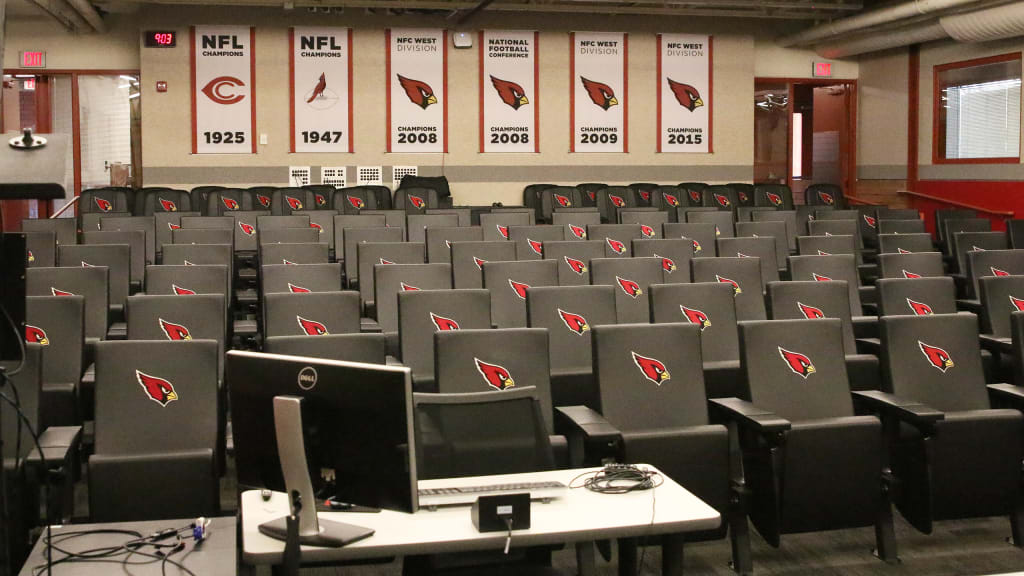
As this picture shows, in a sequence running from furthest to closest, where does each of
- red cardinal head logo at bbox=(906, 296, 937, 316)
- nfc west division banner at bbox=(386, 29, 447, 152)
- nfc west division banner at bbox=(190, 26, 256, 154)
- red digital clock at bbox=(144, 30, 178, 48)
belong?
Answer: nfc west division banner at bbox=(386, 29, 447, 152)
nfc west division banner at bbox=(190, 26, 256, 154)
red digital clock at bbox=(144, 30, 178, 48)
red cardinal head logo at bbox=(906, 296, 937, 316)

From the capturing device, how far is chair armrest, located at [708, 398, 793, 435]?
11.5 ft

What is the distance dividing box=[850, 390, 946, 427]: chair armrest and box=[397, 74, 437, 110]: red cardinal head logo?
8.44 metres

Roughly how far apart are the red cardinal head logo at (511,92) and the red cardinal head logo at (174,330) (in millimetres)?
7996

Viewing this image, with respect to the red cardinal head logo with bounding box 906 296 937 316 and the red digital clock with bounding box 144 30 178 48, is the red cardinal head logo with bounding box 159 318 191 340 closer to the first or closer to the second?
the red cardinal head logo with bounding box 906 296 937 316

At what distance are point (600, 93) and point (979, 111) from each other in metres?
4.45

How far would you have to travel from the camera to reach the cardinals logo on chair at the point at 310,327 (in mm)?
4605

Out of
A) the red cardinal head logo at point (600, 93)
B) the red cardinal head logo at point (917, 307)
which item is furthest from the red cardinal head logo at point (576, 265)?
the red cardinal head logo at point (600, 93)

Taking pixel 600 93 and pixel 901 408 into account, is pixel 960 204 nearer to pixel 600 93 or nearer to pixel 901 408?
pixel 600 93

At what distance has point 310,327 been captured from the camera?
15.1ft

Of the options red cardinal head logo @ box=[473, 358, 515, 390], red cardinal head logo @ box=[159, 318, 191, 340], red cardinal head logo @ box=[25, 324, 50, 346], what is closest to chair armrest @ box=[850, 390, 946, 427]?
red cardinal head logo @ box=[473, 358, 515, 390]

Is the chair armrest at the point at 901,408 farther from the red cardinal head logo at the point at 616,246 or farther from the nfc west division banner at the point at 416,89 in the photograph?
the nfc west division banner at the point at 416,89

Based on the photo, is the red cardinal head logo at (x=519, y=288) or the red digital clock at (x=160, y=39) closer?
the red cardinal head logo at (x=519, y=288)

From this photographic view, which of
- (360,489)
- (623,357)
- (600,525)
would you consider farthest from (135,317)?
(600,525)

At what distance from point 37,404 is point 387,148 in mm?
8496
